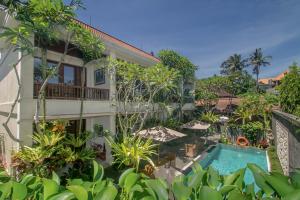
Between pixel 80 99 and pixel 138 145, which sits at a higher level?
pixel 80 99

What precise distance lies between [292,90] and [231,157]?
30.7ft

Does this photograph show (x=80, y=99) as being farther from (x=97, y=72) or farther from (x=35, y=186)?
(x=35, y=186)

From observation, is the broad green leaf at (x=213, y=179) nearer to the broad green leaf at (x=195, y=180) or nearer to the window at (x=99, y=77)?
the broad green leaf at (x=195, y=180)

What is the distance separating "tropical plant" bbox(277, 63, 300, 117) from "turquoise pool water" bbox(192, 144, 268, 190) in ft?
17.8

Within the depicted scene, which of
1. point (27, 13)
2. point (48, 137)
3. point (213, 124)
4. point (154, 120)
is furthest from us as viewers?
point (213, 124)

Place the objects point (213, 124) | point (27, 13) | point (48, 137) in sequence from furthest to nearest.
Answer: point (213, 124) → point (48, 137) → point (27, 13)

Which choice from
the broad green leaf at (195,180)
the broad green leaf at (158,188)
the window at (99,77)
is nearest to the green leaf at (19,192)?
the broad green leaf at (158,188)

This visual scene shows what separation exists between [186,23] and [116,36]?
8737 mm

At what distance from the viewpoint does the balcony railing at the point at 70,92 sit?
11.8 meters

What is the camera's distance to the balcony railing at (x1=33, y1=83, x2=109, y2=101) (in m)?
11.8

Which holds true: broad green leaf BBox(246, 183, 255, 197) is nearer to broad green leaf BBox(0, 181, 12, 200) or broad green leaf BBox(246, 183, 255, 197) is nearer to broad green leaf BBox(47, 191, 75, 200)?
broad green leaf BBox(47, 191, 75, 200)

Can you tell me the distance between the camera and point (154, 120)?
23172 mm

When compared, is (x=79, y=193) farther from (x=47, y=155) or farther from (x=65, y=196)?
(x=47, y=155)

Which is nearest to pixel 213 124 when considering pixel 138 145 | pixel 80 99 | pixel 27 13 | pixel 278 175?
pixel 138 145
